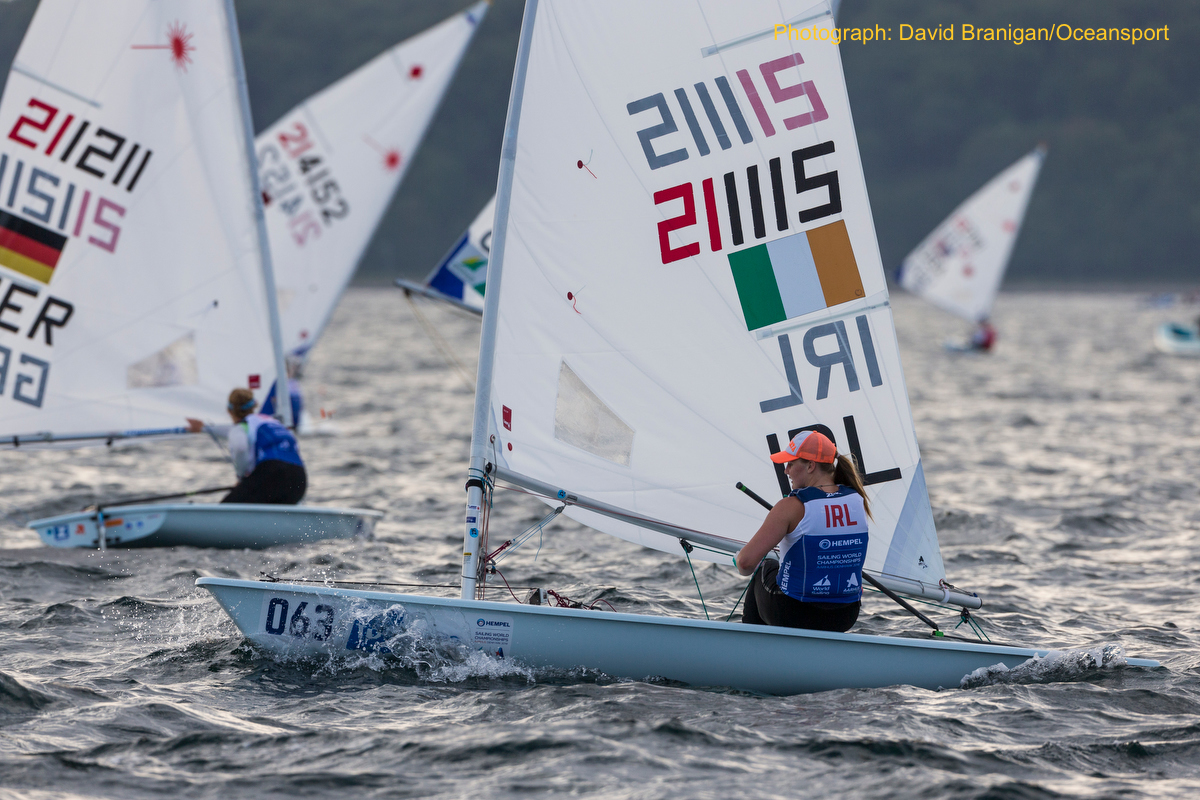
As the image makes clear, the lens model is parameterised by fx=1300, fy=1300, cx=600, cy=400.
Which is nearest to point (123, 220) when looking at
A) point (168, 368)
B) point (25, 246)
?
point (25, 246)

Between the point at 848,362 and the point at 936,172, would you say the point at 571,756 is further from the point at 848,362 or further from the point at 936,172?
the point at 936,172

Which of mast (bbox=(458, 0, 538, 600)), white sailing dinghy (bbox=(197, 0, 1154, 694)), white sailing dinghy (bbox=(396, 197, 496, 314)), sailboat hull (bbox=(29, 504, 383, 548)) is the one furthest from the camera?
white sailing dinghy (bbox=(396, 197, 496, 314))

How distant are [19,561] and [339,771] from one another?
14.3 ft

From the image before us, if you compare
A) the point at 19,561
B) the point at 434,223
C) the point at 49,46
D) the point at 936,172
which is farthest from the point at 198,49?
the point at 936,172

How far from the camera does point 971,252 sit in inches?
1241

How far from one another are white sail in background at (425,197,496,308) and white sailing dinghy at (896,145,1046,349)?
22.4 m

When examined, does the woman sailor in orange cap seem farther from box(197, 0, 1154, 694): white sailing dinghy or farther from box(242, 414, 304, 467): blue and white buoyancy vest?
box(242, 414, 304, 467): blue and white buoyancy vest

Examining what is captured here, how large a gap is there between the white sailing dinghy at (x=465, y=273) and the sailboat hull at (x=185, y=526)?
2331 millimetres

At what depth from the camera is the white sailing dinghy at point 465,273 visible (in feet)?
32.9

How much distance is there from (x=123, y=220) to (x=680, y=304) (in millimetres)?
4719

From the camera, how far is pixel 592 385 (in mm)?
5816

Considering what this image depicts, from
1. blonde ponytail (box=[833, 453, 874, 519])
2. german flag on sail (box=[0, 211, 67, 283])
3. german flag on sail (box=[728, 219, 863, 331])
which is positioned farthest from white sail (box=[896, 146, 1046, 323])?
blonde ponytail (box=[833, 453, 874, 519])

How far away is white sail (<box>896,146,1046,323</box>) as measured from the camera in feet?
102

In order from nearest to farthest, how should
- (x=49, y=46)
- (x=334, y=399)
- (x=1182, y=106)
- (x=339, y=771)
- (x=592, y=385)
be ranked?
(x=339, y=771) → (x=592, y=385) → (x=49, y=46) → (x=334, y=399) → (x=1182, y=106)
